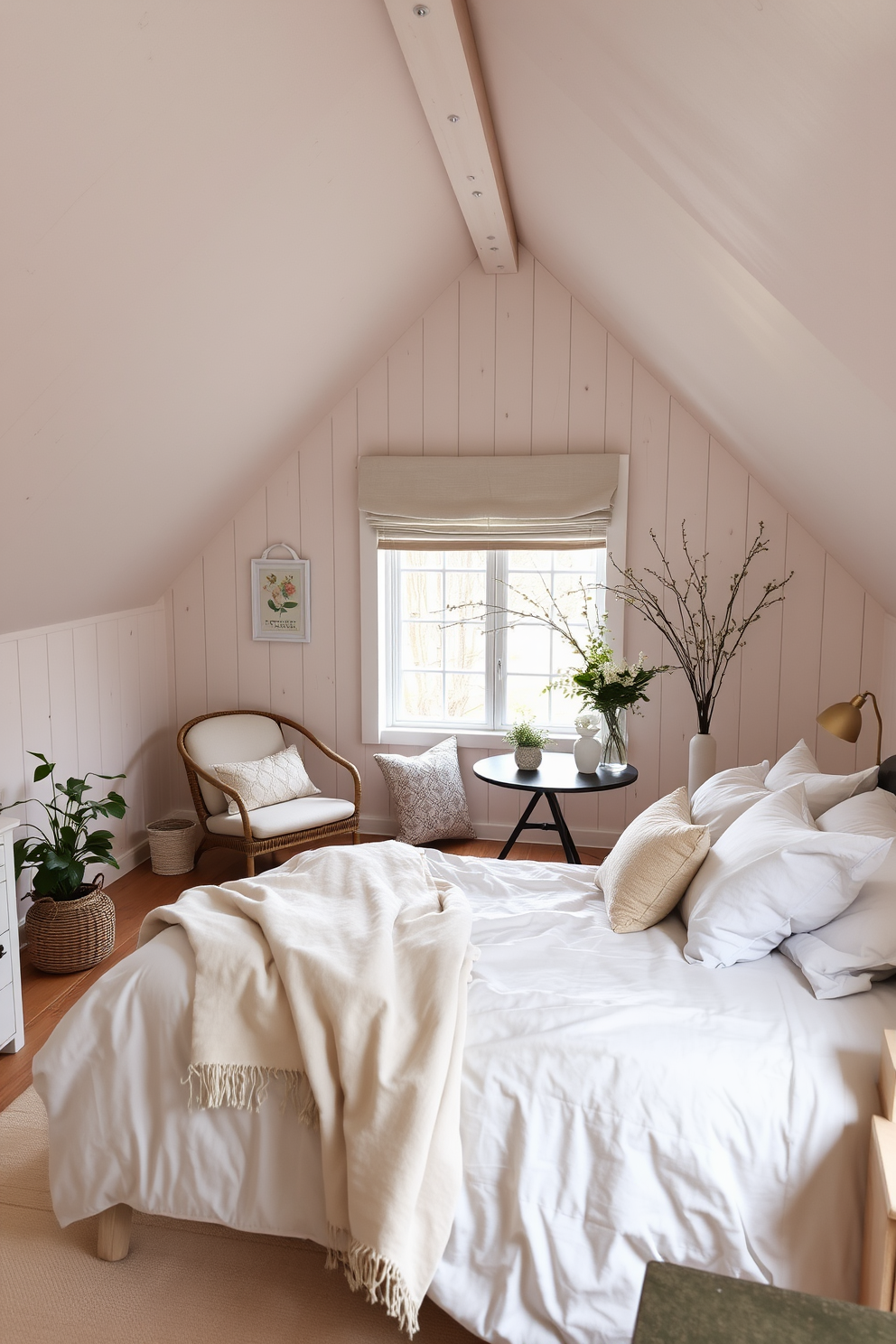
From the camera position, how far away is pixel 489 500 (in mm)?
4809

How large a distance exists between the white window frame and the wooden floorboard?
0.53 metres

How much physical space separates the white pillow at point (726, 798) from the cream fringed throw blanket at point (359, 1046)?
0.83m

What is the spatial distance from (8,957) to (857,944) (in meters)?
2.48

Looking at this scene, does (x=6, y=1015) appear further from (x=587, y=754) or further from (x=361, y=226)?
(x=361, y=226)

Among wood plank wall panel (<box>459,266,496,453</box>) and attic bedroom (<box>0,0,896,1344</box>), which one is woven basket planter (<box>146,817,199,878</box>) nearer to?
attic bedroom (<box>0,0,896,1344</box>)

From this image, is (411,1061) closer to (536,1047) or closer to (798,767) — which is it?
(536,1047)

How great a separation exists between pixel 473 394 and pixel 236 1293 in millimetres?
3866

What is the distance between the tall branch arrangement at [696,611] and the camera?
15.1 ft

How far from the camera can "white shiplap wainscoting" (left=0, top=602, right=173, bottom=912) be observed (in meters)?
3.93

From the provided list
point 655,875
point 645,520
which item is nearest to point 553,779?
point 645,520

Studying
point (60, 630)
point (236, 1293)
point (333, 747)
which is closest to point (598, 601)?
point (333, 747)

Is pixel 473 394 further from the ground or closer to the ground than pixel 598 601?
further from the ground

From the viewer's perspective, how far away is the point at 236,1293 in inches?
86.7

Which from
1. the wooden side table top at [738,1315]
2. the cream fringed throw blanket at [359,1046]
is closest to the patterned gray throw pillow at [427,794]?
the cream fringed throw blanket at [359,1046]
